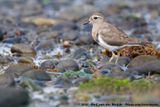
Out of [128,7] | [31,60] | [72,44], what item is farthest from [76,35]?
[128,7]

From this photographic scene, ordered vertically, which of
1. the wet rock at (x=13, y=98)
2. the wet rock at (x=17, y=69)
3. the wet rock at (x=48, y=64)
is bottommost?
the wet rock at (x=48, y=64)

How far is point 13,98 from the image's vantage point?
9094 millimetres

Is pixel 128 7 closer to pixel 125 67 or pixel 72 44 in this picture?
pixel 72 44

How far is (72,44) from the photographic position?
17453 millimetres

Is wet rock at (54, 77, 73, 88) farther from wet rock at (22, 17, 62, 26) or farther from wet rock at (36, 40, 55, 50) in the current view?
wet rock at (22, 17, 62, 26)

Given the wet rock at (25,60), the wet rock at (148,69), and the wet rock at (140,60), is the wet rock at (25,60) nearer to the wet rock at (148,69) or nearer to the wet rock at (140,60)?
the wet rock at (140,60)

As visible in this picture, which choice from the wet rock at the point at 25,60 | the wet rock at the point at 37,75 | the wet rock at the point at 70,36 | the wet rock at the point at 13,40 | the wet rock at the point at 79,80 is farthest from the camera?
the wet rock at the point at 70,36

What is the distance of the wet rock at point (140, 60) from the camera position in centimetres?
1286

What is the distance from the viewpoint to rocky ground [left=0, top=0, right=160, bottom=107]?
10.1m

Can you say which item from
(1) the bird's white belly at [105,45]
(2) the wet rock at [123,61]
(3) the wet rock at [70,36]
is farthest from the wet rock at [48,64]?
(3) the wet rock at [70,36]

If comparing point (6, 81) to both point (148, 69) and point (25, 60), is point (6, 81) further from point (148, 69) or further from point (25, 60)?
point (148, 69)

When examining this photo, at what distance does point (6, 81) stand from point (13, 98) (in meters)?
2.08

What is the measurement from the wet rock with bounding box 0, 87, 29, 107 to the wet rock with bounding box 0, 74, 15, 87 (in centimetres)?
163

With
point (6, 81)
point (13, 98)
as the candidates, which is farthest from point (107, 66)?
point (13, 98)
